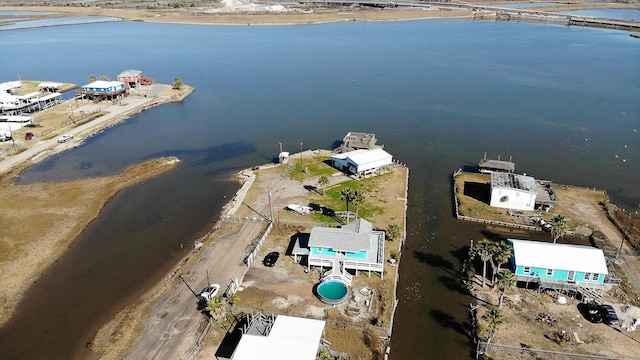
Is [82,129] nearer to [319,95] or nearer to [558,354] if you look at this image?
[319,95]

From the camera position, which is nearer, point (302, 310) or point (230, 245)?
point (302, 310)

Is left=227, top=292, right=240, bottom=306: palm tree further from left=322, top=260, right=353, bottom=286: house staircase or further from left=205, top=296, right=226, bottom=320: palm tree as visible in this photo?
left=322, top=260, right=353, bottom=286: house staircase

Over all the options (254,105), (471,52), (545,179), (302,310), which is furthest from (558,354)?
(471,52)

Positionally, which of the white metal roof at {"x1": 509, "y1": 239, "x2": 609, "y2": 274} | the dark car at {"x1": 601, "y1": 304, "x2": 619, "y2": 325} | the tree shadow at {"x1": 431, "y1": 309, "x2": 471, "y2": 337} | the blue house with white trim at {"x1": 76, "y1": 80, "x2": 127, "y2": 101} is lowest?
the tree shadow at {"x1": 431, "y1": 309, "x2": 471, "y2": 337}

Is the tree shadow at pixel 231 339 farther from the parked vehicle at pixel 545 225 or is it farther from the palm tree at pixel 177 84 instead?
the palm tree at pixel 177 84

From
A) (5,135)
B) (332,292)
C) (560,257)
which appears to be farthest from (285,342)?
(5,135)

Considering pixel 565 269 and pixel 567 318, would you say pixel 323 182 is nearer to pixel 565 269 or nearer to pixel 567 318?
pixel 565 269

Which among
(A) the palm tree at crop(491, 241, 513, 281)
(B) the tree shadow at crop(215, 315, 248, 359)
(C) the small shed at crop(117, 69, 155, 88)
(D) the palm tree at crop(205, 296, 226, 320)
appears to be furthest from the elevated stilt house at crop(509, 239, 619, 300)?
(C) the small shed at crop(117, 69, 155, 88)
